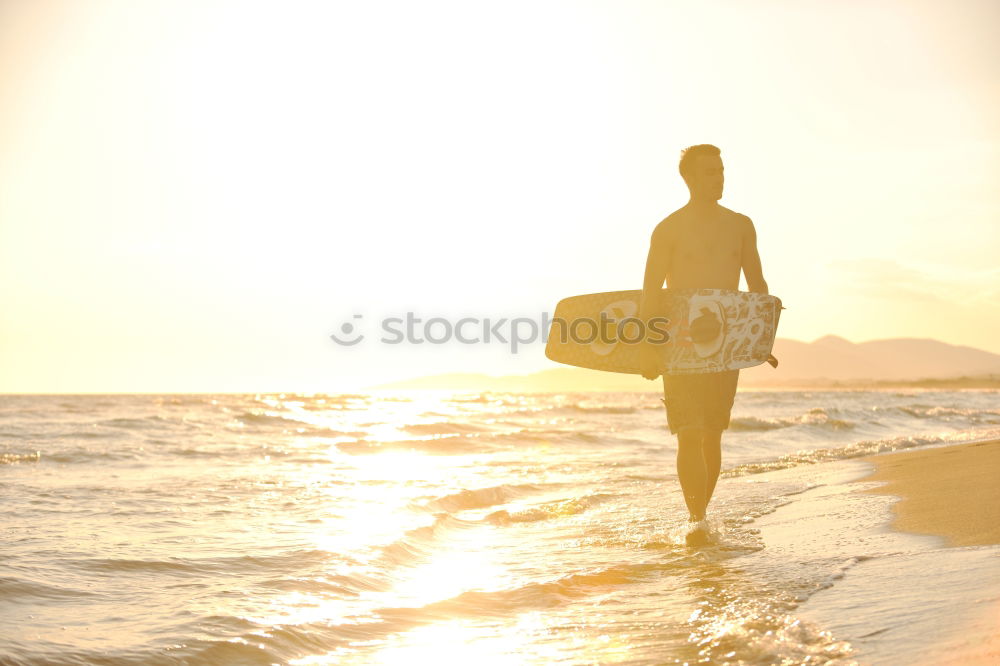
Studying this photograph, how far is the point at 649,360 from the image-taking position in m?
4.41

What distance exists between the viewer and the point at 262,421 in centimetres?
2106

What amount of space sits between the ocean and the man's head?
1836 millimetres

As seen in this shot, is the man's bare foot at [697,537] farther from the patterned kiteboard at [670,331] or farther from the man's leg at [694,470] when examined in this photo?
the patterned kiteboard at [670,331]

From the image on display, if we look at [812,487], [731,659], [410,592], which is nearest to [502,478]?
[812,487]

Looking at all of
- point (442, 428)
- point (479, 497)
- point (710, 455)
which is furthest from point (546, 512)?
point (442, 428)

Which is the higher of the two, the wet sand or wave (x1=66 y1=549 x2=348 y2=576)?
the wet sand

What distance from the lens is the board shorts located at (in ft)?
14.1

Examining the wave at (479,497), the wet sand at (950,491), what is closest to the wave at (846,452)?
the wet sand at (950,491)

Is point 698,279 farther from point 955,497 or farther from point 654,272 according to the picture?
point 955,497

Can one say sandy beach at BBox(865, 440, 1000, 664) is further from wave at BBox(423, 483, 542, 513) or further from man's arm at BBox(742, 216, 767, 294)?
wave at BBox(423, 483, 542, 513)

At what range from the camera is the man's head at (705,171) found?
446 centimetres

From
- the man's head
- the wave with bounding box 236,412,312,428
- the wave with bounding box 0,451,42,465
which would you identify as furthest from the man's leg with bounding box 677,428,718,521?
the wave with bounding box 236,412,312,428

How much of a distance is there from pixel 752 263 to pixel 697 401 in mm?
909

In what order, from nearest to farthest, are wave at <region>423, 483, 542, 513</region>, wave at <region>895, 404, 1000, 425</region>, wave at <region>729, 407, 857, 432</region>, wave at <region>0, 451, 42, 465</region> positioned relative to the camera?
wave at <region>423, 483, 542, 513</region> → wave at <region>0, 451, 42, 465</region> → wave at <region>729, 407, 857, 432</region> → wave at <region>895, 404, 1000, 425</region>
